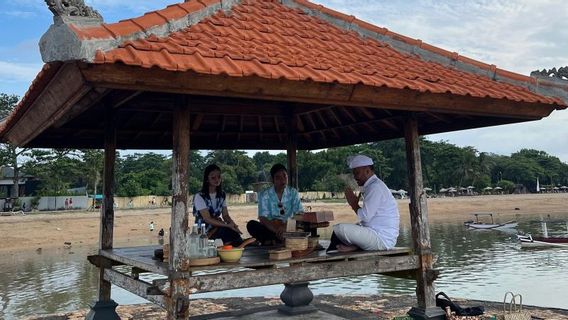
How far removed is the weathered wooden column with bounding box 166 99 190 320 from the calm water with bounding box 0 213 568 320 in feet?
34.2

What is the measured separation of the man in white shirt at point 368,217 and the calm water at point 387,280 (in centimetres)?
933

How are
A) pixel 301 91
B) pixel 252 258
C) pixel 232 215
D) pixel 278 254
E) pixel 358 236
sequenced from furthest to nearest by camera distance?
pixel 232 215 → pixel 358 236 → pixel 252 258 → pixel 278 254 → pixel 301 91

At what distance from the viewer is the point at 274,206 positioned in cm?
631

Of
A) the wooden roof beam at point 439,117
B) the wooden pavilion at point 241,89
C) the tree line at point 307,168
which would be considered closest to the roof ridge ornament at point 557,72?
the wooden pavilion at point 241,89

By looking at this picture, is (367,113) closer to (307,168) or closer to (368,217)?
(368,217)

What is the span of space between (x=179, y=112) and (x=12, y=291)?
15.7 m

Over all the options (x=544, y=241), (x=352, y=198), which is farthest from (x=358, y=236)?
(x=544, y=241)

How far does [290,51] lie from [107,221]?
3578 millimetres

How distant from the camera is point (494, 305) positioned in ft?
29.5

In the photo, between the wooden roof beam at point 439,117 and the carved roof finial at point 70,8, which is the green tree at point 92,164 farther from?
the carved roof finial at point 70,8

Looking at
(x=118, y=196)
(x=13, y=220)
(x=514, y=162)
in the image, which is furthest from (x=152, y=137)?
(x=514, y=162)

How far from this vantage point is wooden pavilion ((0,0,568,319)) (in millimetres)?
3418

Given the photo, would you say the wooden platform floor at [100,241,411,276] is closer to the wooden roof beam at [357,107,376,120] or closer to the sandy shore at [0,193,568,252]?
the wooden roof beam at [357,107,376,120]

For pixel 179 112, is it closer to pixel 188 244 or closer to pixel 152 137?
pixel 188 244
